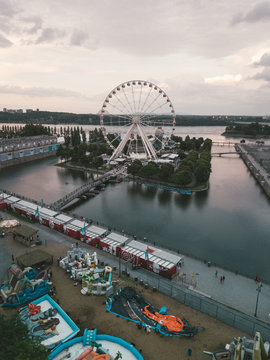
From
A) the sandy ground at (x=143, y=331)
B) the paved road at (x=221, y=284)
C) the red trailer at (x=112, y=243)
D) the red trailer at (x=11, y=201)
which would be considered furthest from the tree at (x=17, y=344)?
the red trailer at (x=11, y=201)

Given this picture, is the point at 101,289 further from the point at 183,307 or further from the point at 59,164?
the point at 59,164

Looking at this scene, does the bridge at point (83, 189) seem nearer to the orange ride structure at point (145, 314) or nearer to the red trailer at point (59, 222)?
the red trailer at point (59, 222)

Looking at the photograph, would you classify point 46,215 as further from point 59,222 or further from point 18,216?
point 18,216

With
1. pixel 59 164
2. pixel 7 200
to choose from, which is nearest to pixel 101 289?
pixel 7 200

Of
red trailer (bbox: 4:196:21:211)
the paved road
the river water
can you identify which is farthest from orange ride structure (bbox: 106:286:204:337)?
red trailer (bbox: 4:196:21:211)

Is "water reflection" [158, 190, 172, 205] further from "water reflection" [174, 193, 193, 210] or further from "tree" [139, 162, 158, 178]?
"tree" [139, 162, 158, 178]

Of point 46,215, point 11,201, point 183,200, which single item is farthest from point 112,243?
point 183,200
